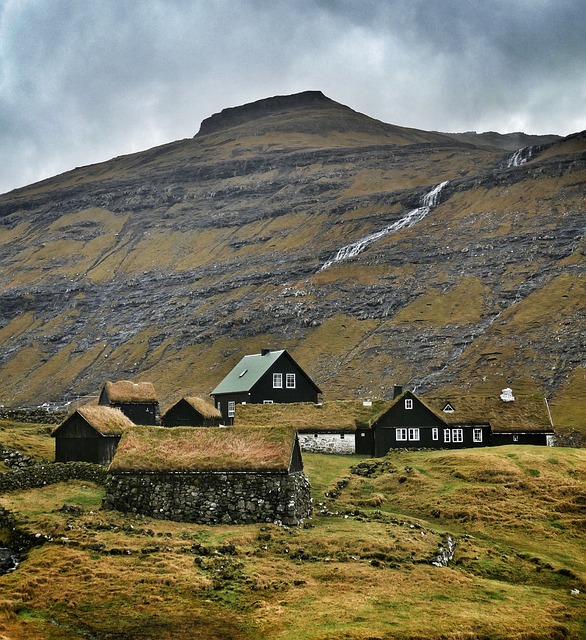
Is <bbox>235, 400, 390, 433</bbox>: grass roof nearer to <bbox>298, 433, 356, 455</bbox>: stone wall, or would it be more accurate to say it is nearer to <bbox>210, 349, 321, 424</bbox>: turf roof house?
<bbox>298, 433, 356, 455</bbox>: stone wall

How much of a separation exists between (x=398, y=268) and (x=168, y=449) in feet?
517

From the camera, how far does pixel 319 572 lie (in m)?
32.0

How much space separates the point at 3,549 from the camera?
33375mm

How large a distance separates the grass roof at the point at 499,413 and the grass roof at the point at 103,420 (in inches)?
1235

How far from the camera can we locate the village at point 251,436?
38938mm

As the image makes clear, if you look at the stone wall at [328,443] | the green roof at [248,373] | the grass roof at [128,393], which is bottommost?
the stone wall at [328,443]

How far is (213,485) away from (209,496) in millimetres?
554

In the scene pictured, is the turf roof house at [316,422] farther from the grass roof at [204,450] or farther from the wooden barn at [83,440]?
the grass roof at [204,450]

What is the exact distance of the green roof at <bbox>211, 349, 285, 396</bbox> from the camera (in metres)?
85.2

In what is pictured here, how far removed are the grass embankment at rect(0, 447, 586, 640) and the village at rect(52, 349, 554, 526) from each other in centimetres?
166

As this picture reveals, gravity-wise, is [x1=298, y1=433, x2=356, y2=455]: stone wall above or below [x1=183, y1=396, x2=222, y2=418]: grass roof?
below

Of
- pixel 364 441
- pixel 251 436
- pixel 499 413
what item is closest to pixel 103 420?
pixel 251 436

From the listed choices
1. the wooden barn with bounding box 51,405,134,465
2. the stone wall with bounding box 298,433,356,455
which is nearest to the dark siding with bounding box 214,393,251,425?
the stone wall with bounding box 298,433,356,455

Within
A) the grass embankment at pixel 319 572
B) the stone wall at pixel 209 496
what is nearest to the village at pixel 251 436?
the stone wall at pixel 209 496
